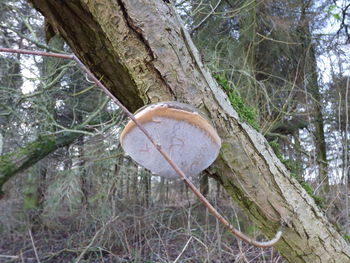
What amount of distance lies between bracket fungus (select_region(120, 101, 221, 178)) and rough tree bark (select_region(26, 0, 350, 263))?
11.6 inches

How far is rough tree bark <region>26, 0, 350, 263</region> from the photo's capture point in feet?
3.43

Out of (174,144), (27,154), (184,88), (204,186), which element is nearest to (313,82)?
(204,186)

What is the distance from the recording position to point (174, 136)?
803 mm

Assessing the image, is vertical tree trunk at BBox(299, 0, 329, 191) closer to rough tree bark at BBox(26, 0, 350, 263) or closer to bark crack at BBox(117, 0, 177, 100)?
rough tree bark at BBox(26, 0, 350, 263)

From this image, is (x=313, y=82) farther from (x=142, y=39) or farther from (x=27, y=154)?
(x=27, y=154)

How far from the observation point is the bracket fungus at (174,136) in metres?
0.76

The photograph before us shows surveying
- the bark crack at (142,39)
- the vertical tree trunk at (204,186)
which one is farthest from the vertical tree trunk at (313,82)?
the bark crack at (142,39)

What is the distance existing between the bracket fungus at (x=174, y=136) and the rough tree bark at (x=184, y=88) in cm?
30

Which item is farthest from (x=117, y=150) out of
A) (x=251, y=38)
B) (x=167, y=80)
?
(x=167, y=80)

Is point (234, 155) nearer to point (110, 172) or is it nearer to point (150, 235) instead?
point (110, 172)

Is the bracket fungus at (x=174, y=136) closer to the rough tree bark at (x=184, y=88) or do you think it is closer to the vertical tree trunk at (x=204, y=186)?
the rough tree bark at (x=184, y=88)

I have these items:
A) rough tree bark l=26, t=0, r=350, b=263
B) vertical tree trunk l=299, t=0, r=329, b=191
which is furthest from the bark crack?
vertical tree trunk l=299, t=0, r=329, b=191

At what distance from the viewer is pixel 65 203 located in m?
5.34

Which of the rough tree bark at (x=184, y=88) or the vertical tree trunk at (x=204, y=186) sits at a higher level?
the rough tree bark at (x=184, y=88)
